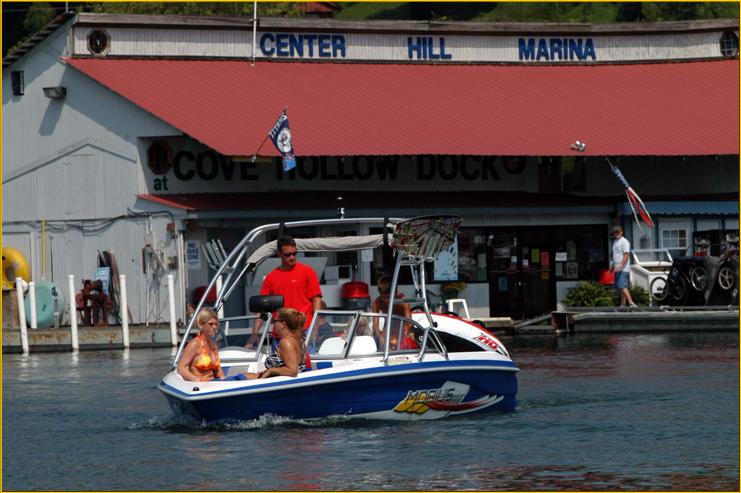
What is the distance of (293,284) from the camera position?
19.2 metres

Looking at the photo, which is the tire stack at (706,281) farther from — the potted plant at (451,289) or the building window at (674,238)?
the potted plant at (451,289)

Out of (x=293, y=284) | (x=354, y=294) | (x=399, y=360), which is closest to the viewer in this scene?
(x=399, y=360)

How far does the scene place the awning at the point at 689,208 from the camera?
38.8 m

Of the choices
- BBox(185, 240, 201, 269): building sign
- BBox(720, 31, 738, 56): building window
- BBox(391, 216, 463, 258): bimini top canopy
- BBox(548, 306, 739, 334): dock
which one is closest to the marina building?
BBox(185, 240, 201, 269): building sign

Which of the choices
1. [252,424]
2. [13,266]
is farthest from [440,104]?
[252,424]

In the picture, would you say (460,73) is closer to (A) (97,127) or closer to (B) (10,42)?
(A) (97,127)

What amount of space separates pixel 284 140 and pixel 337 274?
11.8 ft

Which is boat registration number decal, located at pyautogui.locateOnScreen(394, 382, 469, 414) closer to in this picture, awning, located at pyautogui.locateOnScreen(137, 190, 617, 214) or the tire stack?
the tire stack

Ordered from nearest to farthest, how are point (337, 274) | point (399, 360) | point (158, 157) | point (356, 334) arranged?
point (399, 360) < point (356, 334) < point (337, 274) < point (158, 157)

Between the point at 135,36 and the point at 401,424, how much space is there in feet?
74.5

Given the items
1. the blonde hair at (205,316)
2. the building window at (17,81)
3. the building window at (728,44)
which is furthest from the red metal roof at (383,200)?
the blonde hair at (205,316)

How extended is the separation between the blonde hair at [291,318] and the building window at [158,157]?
19.3 m

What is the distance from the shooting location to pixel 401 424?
1850cm

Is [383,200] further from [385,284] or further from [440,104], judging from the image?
[385,284]
